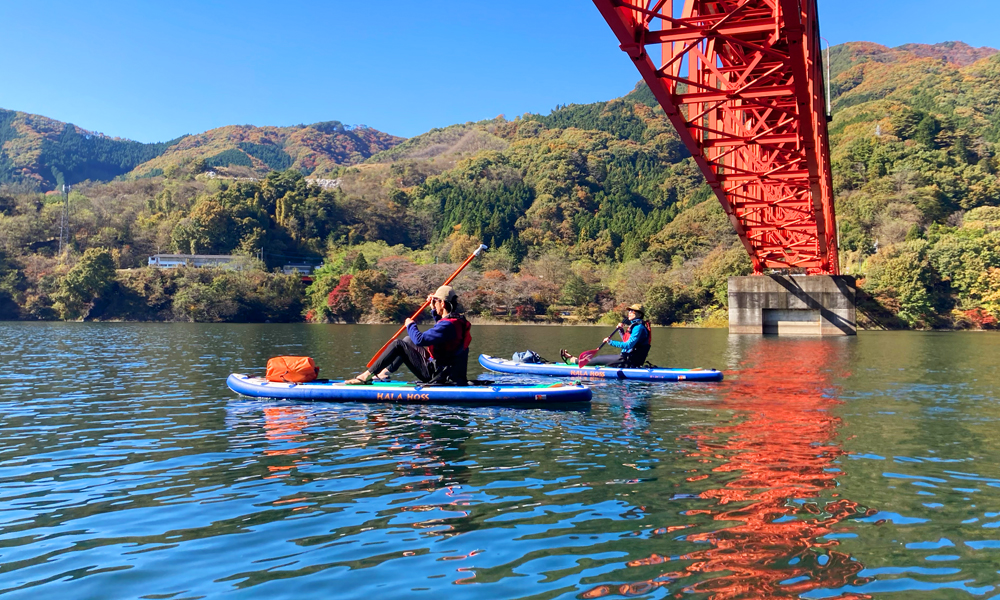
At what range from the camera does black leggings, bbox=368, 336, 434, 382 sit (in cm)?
1237

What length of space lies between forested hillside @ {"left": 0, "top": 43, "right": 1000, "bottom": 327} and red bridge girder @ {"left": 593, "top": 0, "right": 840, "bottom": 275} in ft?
127

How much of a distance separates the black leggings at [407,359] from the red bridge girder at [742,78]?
6.00m

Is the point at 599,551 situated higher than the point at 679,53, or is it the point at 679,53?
the point at 679,53

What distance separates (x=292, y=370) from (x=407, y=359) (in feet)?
7.89

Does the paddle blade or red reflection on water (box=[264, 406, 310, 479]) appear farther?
the paddle blade

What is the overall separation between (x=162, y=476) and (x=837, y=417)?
9.40 m

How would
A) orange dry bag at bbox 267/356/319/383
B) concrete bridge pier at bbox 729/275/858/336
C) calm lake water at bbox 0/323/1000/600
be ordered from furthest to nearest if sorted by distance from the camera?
concrete bridge pier at bbox 729/275/858/336
orange dry bag at bbox 267/356/319/383
calm lake water at bbox 0/323/1000/600

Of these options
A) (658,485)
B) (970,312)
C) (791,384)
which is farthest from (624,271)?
(658,485)

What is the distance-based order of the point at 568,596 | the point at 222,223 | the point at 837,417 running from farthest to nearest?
the point at 222,223 → the point at 837,417 → the point at 568,596

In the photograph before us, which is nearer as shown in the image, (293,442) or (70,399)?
(293,442)

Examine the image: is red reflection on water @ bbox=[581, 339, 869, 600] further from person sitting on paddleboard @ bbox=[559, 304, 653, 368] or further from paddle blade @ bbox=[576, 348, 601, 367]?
paddle blade @ bbox=[576, 348, 601, 367]

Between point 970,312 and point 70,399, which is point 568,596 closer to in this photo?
point 70,399

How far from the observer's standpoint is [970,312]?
54438mm

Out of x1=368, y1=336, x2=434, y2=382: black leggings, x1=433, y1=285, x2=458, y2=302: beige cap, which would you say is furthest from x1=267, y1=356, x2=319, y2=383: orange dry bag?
x1=433, y1=285, x2=458, y2=302: beige cap
